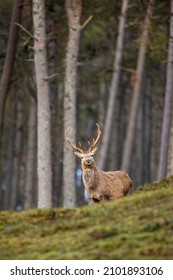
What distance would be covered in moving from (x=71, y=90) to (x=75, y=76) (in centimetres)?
37

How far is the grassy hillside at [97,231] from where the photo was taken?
1282cm

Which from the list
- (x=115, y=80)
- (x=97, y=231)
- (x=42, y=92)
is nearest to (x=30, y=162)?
(x=115, y=80)

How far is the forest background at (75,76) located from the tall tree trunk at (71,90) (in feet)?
0.08

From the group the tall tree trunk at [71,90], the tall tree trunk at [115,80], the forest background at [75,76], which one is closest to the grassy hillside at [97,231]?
the forest background at [75,76]

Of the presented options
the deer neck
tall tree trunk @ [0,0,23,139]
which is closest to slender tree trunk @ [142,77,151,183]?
tall tree trunk @ [0,0,23,139]

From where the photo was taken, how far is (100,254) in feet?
41.8

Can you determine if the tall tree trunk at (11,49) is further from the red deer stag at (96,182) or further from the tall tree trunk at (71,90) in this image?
the red deer stag at (96,182)

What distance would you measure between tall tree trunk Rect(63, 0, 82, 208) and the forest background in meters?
0.02

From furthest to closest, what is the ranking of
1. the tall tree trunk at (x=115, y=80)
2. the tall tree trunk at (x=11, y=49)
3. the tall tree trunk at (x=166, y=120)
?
the tall tree trunk at (x=115, y=80) → the tall tree trunk at (x=166, y=120) → the tall tree trunk at (x=11, y=49)

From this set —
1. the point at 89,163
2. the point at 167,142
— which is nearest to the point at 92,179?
the point at 89,163

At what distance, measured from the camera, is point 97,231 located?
1378cm

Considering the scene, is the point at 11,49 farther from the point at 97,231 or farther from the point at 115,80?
the point at 97,231

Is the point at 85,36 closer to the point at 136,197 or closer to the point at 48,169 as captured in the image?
the point at 48,169
